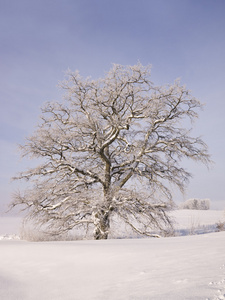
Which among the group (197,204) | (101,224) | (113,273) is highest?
(197,204)

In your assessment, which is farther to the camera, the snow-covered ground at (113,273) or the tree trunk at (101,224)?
the tree trunk at (101,224)

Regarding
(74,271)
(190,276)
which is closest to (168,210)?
(74,271)

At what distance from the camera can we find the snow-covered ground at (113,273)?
2.23 metres

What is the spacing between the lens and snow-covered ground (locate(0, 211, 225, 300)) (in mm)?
2230

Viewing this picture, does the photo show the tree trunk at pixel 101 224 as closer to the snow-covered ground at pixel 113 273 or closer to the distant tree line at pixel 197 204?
the snow-covered ground at pixel 113 273

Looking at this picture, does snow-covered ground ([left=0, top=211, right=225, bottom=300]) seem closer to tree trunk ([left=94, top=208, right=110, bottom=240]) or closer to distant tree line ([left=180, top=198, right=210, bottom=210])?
tree trunk ([left=94, top=208, right=110, bottom=240])

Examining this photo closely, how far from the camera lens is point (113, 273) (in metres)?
3.12

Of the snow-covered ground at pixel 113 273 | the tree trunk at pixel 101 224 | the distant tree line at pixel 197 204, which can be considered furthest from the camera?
the distant tree line at pixel 197 204

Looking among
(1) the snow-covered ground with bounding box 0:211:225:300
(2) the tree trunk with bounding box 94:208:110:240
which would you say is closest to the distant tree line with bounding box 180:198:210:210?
(2) the tree trunk with bounding box 94:208:110:240

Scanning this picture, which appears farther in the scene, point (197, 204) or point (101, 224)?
point (197, 204)

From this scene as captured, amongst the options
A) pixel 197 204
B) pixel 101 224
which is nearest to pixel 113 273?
pixel 101 224

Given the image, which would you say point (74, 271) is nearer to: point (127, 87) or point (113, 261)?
point (113, 261)

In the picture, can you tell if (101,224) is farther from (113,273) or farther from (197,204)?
(197,204)

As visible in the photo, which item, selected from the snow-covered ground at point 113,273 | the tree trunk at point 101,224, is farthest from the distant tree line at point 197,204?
the snow-covered ground at point 113,273
